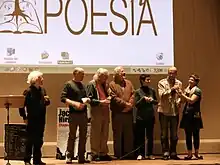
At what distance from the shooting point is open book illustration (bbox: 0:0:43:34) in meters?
7.49

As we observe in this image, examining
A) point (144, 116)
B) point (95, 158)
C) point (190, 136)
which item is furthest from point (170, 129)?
point (95, 158)

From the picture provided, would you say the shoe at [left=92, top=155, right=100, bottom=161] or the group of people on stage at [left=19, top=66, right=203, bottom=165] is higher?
the group of people on stage at [left=19, top=66, right=203, bottom=165]

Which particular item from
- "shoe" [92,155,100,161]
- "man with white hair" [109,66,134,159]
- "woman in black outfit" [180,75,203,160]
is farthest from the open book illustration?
"woman in black outfit" [180,75,203,160]

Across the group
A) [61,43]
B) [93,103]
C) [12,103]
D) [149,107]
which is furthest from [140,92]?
[12,103]

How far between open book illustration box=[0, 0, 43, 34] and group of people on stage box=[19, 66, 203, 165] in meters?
1.37

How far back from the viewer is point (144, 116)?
23.5 ft

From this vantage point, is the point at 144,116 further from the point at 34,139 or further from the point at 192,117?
the point at 34,139

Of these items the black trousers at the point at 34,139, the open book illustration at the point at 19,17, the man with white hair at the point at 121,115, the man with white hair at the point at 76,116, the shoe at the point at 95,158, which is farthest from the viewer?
the open book illustration at the point at 19,17

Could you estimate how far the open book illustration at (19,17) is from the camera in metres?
7.49

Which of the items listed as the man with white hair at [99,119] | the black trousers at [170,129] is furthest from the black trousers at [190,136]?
the man with white hair at [99,119]

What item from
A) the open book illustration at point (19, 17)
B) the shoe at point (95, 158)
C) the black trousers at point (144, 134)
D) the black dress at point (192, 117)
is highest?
the open book illustration at point (19, 17)

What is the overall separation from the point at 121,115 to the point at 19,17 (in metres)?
2.23

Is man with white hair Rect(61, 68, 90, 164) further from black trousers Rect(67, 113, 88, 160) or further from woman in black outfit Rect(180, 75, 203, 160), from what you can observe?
woman in black outfit Rect(180, 75, 203, 160)

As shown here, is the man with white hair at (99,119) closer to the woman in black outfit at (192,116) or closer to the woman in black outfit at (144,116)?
the woman in black outfit at (144,116)
